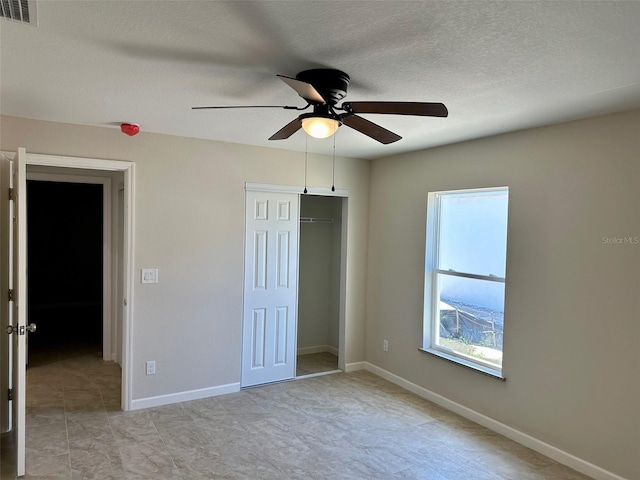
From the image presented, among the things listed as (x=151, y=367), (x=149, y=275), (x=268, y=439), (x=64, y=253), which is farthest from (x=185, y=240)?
(x=64, y=253)

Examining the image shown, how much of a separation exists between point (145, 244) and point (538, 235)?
3220 mm

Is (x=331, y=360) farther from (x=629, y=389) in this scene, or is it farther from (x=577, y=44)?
(x=577, y=44)

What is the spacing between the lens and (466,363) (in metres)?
3.80

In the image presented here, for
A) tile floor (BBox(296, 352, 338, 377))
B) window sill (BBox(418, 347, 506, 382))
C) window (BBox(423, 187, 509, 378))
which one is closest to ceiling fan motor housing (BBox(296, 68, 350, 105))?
window (BBox(423, 187, 509, 378))

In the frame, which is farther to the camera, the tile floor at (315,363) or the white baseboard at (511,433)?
the tile floor at (315,363)

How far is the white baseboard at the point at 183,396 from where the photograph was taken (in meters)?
3.82

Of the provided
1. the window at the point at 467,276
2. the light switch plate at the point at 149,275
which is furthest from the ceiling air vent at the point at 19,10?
the window at the point at 467,276

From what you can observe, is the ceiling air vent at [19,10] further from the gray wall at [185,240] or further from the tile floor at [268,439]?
the tile floor at [268,439]

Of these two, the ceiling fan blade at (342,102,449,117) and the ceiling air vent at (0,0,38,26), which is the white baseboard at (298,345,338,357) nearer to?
the ceiling fan blade at (342,102,449,117)

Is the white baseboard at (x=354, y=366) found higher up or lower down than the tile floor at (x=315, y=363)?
higher up

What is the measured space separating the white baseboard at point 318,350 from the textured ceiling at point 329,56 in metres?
3.39

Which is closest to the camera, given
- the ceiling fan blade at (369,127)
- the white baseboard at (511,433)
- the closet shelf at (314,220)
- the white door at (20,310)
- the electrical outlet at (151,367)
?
the ceiling fan blade at (369,127)

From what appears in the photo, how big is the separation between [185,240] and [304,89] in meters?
2.47

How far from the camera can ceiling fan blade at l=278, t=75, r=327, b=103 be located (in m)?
1.81
